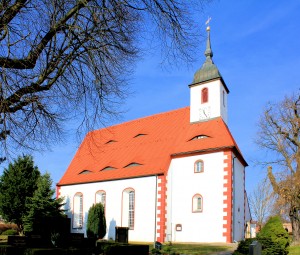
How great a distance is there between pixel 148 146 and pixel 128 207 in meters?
4.70

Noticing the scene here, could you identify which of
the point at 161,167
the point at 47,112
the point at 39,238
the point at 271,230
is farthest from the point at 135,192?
the point at 47,112

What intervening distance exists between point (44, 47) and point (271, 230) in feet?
31.8

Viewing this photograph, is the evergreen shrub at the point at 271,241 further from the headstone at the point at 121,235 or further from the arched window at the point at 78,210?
the arched window at the point at 78,210

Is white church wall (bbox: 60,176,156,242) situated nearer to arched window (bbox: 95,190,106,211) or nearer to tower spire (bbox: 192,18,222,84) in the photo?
arched window (bbox: 95,190,106,211)

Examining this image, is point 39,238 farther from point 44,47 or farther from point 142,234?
point 44,47

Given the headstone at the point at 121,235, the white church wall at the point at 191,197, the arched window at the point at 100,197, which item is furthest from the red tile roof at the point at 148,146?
the headstone at the point at 121,235

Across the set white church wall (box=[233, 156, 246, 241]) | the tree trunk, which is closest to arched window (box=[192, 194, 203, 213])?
white church wall (box=[233, 156, 246, 241])

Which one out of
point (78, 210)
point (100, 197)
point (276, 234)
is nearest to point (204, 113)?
point (100, 197)

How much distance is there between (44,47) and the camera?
6.90 metres

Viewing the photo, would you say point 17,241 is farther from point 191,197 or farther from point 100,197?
point 100,197

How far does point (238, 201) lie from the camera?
79.3ft

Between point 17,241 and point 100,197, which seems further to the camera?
point 100,197

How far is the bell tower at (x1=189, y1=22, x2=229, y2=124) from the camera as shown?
1010 inches

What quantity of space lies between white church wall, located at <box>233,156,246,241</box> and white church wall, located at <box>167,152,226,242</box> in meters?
1.23
